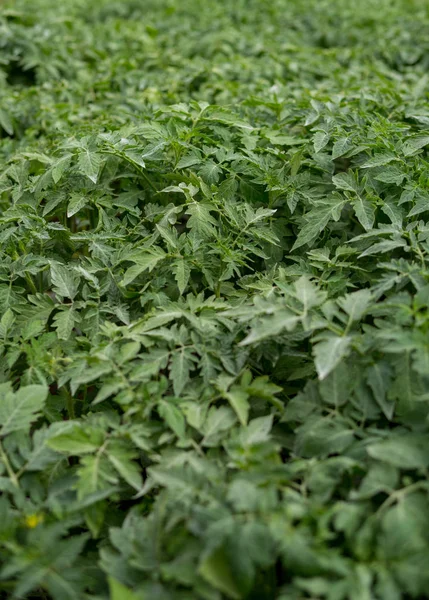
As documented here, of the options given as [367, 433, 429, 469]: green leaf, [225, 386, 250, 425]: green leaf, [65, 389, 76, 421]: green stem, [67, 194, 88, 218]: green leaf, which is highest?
[67, 194, 88, 218]: green leaf

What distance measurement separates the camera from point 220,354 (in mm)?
2135

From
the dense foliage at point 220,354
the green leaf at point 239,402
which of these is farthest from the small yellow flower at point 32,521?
the green leaf at point 239,402

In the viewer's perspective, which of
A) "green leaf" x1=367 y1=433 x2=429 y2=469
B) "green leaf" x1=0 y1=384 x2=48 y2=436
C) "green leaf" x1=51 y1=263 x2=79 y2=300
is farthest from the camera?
"green leaf" x1=51 y1=263 x2=79 y2=300

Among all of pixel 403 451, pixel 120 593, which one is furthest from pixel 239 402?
pixel 120 593

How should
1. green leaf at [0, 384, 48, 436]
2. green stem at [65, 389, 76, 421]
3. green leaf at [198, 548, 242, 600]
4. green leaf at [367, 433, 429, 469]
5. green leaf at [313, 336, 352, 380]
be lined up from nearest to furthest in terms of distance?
green leaf at [198, 548, 242, 600], green leaf at [367, 433, 429, 469], green leaf at [313, 336, 352, 380], green leaf at [0, 384, 48, 436], green stem at [65, 389, 76, 421]

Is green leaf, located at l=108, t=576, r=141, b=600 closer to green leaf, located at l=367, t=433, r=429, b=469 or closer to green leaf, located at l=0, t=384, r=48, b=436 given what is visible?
green leaf, located at l=0, t=384, r=48, b=436

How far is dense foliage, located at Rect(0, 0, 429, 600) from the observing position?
1574mm

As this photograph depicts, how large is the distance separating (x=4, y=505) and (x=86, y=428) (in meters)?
0.31

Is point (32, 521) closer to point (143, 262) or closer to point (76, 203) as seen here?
point (143, 262)

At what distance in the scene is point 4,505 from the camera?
5.74ft

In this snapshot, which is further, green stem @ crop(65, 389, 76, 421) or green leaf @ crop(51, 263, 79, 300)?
green leaf @ crop(51, 263, 79, 300)

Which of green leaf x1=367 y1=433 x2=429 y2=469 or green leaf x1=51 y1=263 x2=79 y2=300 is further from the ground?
green leaf x1=51 y1=263 x2=79 y2=300

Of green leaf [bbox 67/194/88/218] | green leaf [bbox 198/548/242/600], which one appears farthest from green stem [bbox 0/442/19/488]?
green leaf [bbox 67/194/88/218]

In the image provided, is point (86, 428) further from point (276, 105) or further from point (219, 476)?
point (276, 105)
